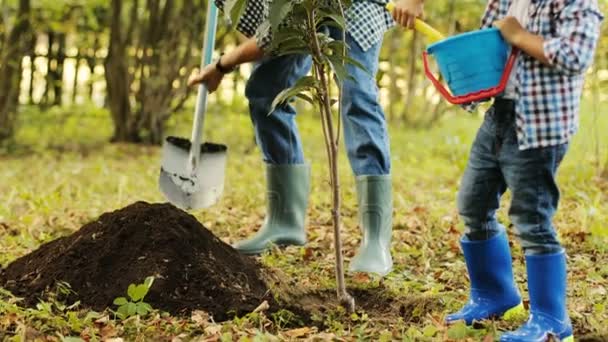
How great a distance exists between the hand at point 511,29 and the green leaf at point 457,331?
0.79 m

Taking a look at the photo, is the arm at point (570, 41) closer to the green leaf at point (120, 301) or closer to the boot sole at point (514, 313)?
the boot sole at point (514, 313)

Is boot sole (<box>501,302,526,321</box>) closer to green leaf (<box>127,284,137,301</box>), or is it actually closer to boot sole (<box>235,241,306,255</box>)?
green leaf (<box>127,284,137,301</box>)

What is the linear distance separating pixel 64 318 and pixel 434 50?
4.41 feet

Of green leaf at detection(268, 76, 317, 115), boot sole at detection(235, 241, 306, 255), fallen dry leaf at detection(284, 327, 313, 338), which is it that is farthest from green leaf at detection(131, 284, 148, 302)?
boot sole at detection(235, 241, 306, 255)

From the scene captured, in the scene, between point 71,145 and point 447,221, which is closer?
point 447,221

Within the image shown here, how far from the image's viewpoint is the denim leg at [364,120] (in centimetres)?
367

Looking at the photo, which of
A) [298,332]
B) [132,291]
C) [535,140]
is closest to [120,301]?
[132,291]

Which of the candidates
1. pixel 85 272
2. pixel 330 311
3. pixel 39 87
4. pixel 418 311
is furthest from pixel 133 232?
pixel 39 87

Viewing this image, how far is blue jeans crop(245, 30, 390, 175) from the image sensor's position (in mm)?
3686

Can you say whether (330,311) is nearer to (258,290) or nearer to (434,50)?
(258,290)

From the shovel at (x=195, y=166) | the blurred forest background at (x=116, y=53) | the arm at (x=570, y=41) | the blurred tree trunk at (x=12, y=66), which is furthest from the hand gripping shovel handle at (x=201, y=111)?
the blurred tree trunk at (x=12, y=66)

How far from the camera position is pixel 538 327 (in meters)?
2.66

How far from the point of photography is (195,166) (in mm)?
4148

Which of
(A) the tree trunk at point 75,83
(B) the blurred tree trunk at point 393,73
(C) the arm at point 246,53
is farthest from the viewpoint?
(B) the blurred tree trunk at point 393,73
